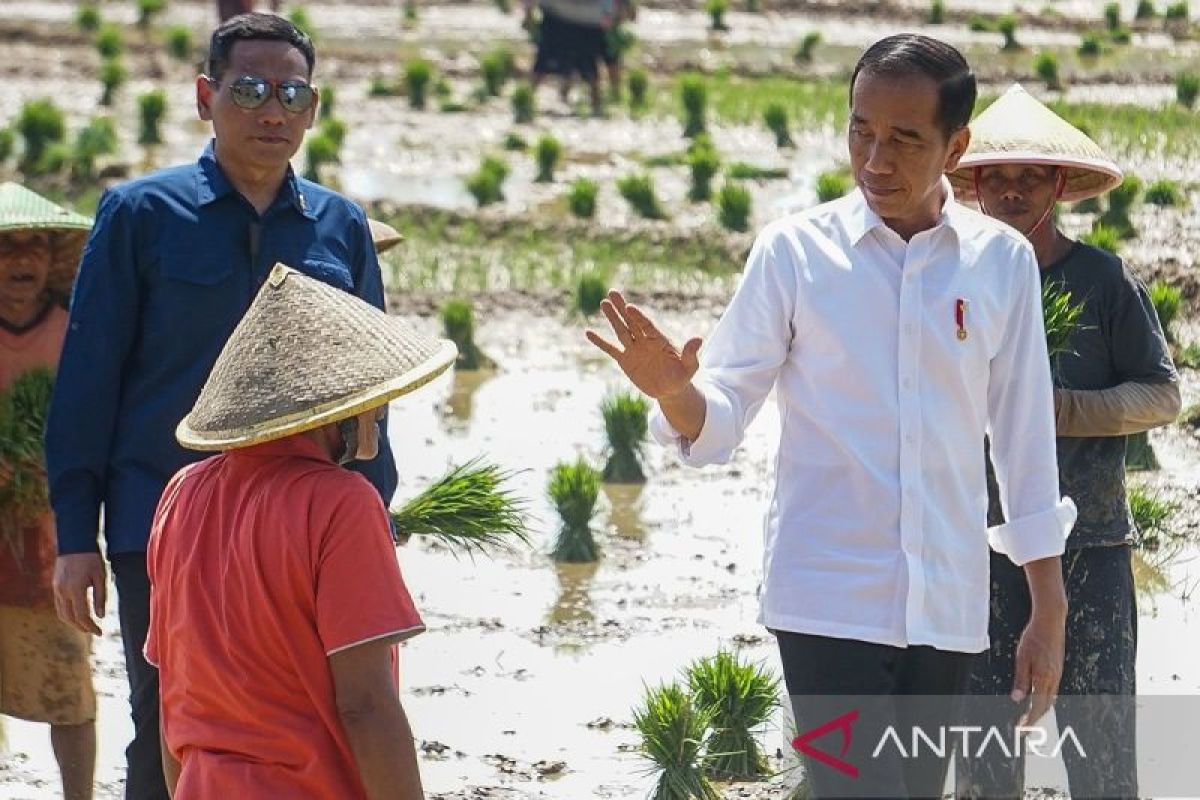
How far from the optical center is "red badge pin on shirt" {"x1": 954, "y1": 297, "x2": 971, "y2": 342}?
3.30m

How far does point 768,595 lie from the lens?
3291mm

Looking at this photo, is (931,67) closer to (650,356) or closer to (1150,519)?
(650,356)

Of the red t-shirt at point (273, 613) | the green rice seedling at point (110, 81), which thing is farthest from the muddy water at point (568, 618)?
the green rice seedling at point (110, 81)

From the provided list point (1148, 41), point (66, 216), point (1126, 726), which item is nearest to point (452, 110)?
point (1148, 41)

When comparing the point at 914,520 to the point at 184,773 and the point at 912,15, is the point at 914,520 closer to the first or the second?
the point at 184,773

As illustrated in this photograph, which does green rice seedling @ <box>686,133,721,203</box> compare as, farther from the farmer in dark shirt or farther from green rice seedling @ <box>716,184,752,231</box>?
the farmer in dark shirt

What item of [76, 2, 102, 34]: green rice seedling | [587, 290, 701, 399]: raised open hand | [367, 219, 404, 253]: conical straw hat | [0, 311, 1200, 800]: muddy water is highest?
[587, 290, 701, 399]: raised open hand

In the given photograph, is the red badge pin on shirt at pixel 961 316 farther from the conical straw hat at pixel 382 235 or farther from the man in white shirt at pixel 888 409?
the conical straw hat at pixel 382 235

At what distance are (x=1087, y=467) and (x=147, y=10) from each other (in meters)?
21.2

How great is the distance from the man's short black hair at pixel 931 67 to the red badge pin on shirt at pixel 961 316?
252mm

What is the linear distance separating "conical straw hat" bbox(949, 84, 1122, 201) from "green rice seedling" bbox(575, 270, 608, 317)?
237 inches

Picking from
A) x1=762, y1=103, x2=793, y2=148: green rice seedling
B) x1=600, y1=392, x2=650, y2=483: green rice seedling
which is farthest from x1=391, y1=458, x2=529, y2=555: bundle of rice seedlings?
x1=762, y1=103, x2=793, y2=148: green rice seedling

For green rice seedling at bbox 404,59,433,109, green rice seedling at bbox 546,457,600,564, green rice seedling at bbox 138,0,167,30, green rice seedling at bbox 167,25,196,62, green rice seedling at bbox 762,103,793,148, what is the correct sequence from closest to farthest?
green rice seedling at bbox 546,457,600,564 < green rice seedling at bbox 762,103,793,148 < green rice seedling at bbox 404,59,433,109 < green rice seedling at bbox 167,25,196,62 < green rice seedling at bbox 138,0,167,30

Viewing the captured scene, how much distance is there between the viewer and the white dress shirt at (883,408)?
324 cm
